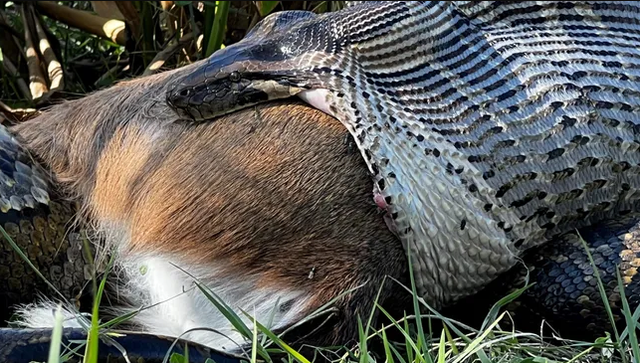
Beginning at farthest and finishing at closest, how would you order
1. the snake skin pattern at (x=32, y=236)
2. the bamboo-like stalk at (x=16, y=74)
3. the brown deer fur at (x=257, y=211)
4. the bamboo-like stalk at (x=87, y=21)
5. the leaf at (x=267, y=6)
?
the bamboo-like stalk at (x=87, y=21) → the bamboo-like stalk at (x=16, y=74) → the leaf at (x=267, y=6) → the snake skin pattern at (x=32, y=236) → the brown deer fur at (x=257, y=211)

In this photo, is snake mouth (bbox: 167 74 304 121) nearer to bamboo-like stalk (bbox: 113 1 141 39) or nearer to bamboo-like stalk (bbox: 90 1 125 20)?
bamboo-like stalk (bbox: 113 1 141 39)

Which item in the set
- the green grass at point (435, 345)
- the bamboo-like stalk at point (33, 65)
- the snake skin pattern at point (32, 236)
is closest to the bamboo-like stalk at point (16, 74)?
the bamboo-like stalk at point (33, 65)

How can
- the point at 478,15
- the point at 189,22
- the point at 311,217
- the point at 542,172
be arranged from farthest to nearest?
the point at 189,22 → the point at 478,15 → the point at 542,172 → the point at 311,217

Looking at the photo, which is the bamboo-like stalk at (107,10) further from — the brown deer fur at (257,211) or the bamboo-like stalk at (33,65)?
the brown deer fur at (257,211)

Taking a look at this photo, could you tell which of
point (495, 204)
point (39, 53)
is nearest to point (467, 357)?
point (495, 204)

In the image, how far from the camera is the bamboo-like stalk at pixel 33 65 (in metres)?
3.21

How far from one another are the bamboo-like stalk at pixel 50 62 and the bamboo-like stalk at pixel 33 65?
25 mm

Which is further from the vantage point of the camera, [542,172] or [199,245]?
[542,172]

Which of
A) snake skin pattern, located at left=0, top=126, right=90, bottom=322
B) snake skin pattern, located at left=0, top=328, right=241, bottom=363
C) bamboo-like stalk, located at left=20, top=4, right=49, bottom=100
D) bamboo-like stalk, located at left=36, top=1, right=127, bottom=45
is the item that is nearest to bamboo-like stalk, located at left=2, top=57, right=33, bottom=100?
bamboo-like stalk, located at left=20, top=4, right=49, bottom=100

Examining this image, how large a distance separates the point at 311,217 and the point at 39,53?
77.8 inches

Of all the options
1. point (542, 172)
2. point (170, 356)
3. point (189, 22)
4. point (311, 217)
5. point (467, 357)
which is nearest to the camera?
point (170, 356)

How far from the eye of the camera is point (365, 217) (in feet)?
5.79

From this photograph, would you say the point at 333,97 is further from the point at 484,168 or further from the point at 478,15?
the point at 478,15

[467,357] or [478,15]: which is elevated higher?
[478,15]
